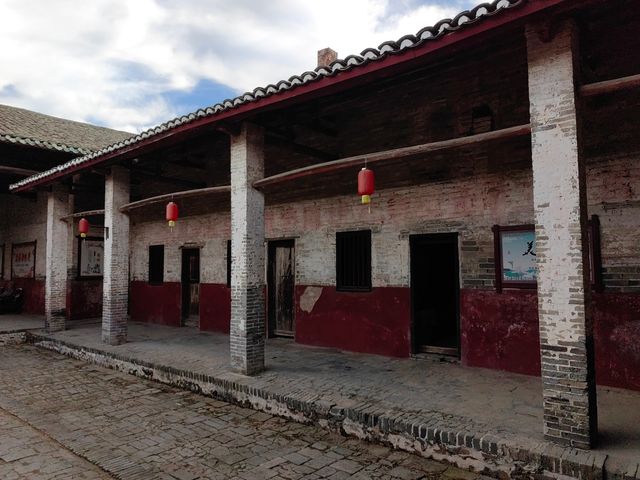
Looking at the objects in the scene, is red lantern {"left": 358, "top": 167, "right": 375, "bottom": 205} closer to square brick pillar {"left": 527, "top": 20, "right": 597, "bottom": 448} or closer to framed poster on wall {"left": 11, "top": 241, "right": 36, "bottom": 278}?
square brick pillar {"left": 527, "top": 20, "right": 597, "bottom": 448}

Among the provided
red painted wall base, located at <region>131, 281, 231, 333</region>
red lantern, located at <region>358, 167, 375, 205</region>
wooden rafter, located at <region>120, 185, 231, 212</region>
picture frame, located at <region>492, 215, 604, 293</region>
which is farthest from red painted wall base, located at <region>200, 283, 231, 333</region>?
picture frame, located at <region>492, 215, 604, 293</region>

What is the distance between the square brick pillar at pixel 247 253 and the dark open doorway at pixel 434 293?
8.63 ft

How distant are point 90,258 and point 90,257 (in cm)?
3

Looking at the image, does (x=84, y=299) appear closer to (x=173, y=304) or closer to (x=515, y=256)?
(x=173, y=304)

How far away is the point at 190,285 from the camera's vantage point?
38.5 feet

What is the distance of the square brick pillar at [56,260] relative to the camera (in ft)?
35.9

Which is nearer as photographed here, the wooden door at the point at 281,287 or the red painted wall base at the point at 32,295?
the wooden door at the point at 281,287

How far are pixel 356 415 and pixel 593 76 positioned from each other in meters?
5.23

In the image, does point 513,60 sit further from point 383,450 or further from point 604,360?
point 383,450

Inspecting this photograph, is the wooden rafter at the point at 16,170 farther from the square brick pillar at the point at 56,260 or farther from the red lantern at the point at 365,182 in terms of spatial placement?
the red lantern at the point at 365,182

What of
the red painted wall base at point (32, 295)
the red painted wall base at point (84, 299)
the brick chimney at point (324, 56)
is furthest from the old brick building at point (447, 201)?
the red painted wall base at point (32, 295)

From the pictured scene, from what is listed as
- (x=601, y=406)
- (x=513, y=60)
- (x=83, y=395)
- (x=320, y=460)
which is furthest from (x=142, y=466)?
(x=513, y=60)

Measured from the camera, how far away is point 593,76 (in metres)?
5.69

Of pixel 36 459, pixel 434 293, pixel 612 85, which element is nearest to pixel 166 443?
pixel 36 459
